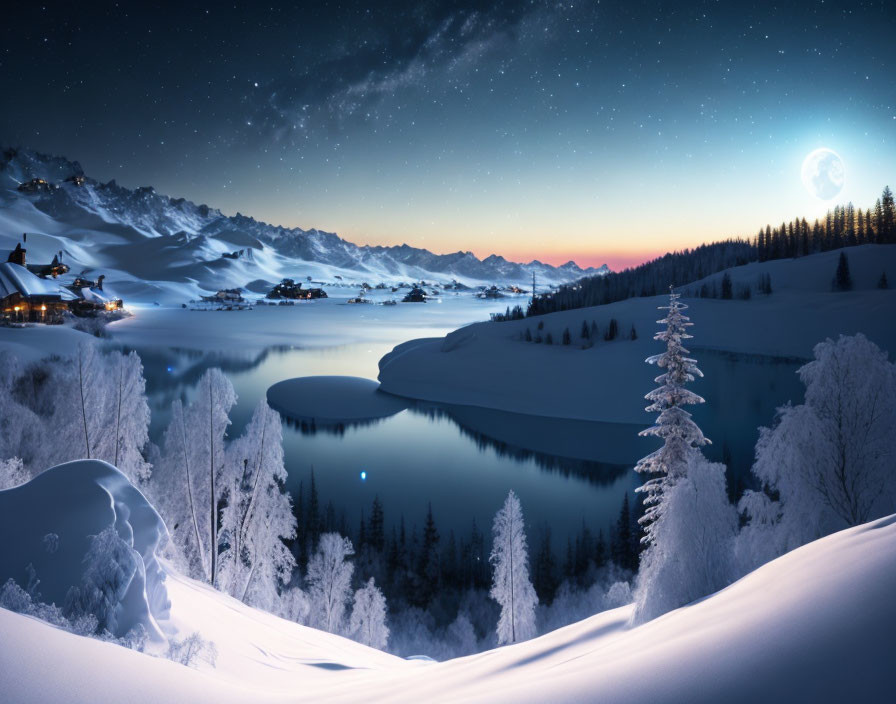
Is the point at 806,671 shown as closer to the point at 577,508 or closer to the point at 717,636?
the point at 717,636

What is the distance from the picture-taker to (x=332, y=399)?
51438 mm

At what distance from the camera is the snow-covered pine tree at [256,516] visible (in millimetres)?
18859

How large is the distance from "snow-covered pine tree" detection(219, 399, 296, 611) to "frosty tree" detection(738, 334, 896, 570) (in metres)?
16.6

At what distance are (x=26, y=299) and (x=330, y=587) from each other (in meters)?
46.4

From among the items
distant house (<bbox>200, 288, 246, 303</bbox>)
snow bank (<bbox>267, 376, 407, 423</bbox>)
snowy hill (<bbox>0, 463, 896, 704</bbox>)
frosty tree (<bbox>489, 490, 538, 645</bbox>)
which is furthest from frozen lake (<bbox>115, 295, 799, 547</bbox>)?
→ distant house (<bbox>200, 288, 246, 303</bbox>)

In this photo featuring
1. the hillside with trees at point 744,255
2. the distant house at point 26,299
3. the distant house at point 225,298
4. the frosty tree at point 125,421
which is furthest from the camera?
the distant house at point 225,298

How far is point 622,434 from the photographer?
144ft

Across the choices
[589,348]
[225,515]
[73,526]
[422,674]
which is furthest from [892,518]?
[589,348]

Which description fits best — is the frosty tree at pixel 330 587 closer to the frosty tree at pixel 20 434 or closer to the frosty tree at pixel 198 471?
the frosty tree at pixel 198 471

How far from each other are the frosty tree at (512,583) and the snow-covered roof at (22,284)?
53109 mm

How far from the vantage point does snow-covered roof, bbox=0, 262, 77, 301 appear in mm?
44625

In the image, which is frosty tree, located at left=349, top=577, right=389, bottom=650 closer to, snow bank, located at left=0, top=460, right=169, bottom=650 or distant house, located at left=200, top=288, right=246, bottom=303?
snow bank, located at left=0, top=460, right=169, bottom=650

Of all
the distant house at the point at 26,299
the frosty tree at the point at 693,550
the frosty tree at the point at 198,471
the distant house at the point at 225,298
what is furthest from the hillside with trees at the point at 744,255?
the distant house at the point at 225,298

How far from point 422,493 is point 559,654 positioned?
27771 mm
